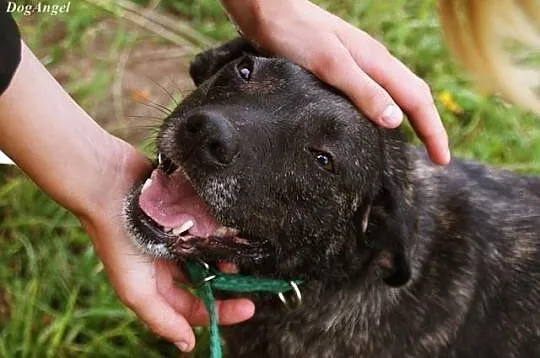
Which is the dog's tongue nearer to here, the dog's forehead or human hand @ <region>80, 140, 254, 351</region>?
human hand @ <region>80, 140, 254, 351</region>

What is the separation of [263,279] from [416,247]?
59 cm

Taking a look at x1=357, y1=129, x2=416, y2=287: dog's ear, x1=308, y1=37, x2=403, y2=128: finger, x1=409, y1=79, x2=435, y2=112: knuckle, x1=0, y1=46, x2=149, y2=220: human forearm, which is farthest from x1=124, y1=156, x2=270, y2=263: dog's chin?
x1=409, y1=79, x2=435, y2=112: knuckle

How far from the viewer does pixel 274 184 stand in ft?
10.1

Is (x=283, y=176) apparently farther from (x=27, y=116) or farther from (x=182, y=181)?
(x=27, y=116)

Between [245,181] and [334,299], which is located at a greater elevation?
[245,181]

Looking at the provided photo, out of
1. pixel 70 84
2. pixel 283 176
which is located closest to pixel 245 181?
pixel 283 176

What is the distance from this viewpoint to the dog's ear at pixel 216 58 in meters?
3.43

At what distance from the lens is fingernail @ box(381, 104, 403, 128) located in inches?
123

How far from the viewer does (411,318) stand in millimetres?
3541

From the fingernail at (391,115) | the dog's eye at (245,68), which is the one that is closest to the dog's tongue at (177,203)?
the dog's eye at (245,68)

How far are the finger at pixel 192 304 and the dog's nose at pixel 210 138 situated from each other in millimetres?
549

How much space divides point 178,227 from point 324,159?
519 millimetres

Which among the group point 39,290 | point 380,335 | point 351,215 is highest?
point 351,215

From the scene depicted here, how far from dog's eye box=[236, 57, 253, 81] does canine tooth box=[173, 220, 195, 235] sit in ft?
1.66
